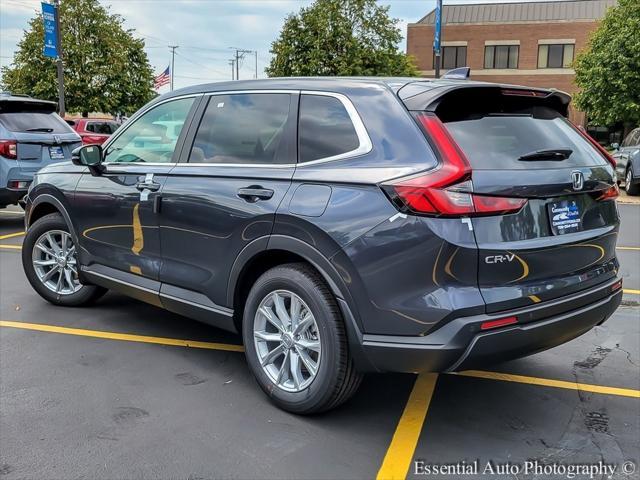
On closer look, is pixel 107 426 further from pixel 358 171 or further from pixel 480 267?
pixel 480 267

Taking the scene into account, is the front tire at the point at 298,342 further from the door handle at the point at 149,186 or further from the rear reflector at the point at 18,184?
the rear reflector at the point at 18,184

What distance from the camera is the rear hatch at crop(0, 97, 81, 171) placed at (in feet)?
29.3

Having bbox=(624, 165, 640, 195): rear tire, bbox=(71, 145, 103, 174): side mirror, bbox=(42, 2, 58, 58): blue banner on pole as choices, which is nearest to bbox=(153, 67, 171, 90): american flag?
bbox=(42, 2, 58, 58): blue banner on pole

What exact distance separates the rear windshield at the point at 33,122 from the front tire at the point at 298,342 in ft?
23.6

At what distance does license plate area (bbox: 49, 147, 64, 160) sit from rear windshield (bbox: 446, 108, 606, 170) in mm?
7888

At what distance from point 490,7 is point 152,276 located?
146ft

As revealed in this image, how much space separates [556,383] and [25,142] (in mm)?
8077

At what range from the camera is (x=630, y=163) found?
15.5 m

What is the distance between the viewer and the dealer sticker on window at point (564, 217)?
118 inches

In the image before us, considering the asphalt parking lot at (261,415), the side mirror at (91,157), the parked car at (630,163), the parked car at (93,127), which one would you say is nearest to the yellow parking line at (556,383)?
the asphalt parking lot at (261,415)

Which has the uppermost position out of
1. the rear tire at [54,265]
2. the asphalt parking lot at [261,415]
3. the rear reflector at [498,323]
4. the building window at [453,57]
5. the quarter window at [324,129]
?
the building window at [453,57]

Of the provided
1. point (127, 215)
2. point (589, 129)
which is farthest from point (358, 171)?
point (589, 129)

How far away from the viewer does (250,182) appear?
3.49 m

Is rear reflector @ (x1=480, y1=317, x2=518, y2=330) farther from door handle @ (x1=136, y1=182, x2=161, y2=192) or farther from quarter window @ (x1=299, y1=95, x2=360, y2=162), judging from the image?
door handle @ (x1=136, y1=182, x2=161, y2=192)
